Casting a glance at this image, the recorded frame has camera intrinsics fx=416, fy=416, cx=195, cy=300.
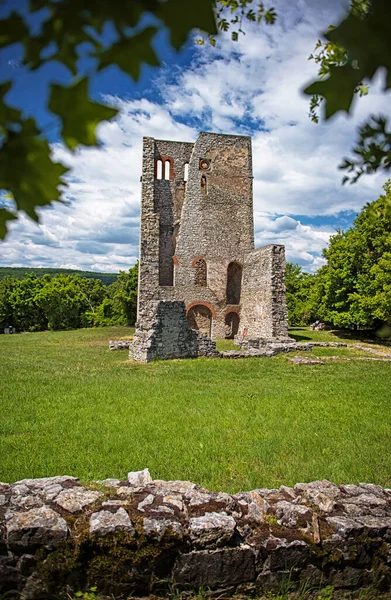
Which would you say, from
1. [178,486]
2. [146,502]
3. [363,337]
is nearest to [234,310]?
[363,337]

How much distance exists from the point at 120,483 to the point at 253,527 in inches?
52.3

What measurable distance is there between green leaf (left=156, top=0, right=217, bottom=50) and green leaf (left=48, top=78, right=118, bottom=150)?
0.68 feet

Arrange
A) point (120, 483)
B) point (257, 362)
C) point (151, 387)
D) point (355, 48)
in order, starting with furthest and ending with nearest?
1. point (257, 362)
2. point (151, 387)
3. point (120, 483)
4. point (355, 48)

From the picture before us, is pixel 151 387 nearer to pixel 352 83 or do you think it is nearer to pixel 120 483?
pixel 120 483

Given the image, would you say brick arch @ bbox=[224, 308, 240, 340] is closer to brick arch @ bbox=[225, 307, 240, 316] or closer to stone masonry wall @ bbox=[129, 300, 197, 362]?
brick arch @ bbox=[225, 307, 240, 316]

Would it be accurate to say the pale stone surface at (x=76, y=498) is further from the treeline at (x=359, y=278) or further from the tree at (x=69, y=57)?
the treeline at (x=359, y=278)

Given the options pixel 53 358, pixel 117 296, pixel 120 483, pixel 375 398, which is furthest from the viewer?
pixel 117 296

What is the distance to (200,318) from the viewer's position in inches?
1018

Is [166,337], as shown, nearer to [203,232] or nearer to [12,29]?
[203,232]

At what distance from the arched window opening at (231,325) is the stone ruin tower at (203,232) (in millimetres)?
63

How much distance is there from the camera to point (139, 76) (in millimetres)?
923

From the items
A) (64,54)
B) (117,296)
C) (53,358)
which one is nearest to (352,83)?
(64,54)

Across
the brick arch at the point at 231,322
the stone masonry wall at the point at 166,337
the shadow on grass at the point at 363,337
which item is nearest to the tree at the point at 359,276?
the shadow on grass at the point at 363,337

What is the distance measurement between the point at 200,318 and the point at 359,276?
9.63 meters
